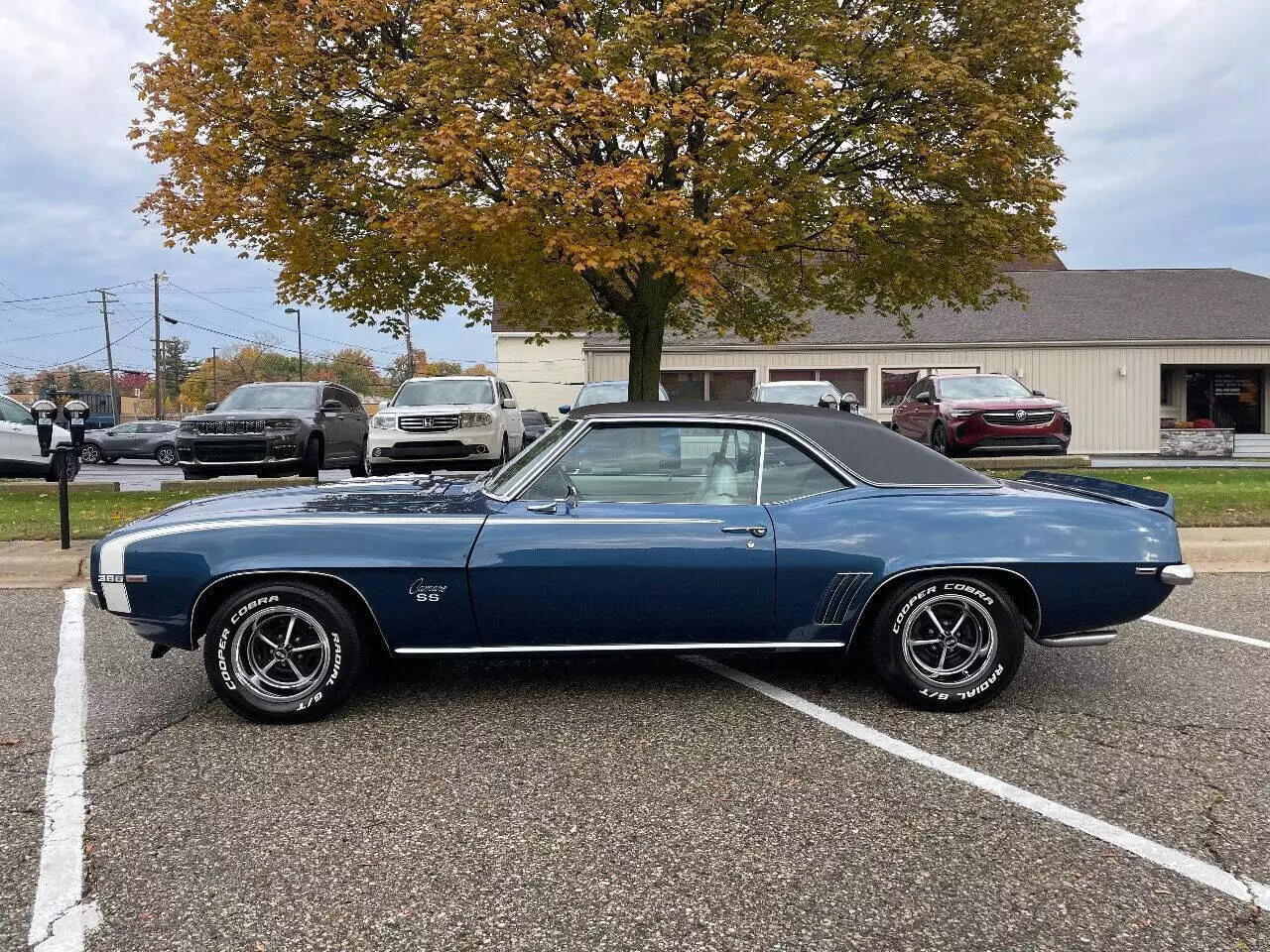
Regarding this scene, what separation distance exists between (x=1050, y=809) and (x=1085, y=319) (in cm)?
2743

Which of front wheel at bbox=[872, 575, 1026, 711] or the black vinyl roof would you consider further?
the black vinyl roof

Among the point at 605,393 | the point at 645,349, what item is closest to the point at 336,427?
the point at 645,349

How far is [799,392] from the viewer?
16688 mm

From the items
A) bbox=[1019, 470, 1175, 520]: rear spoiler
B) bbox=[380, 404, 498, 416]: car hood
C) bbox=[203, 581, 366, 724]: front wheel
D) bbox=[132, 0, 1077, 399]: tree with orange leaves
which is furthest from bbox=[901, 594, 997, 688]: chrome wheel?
bbox=[380, 404, 498, 416]: car hood

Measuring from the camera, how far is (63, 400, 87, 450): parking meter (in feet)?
26.2

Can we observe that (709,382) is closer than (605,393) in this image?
No

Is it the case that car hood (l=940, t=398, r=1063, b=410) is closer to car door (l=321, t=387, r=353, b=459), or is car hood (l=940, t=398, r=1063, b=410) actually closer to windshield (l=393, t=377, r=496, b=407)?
windshield (l=393, t=377, r=496, b=407)

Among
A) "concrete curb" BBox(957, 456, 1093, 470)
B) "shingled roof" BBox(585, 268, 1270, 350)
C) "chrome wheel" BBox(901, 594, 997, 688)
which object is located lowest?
"chrome wheel" BBox(901, 594, 997, 688)

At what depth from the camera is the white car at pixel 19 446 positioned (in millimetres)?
13953

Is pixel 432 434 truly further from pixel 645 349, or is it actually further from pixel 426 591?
pixel 426 591

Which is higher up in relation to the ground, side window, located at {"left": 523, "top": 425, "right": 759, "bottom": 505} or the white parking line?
side window, located at {"left": 523, "top": 425, "right": 759, "bottom": 505}

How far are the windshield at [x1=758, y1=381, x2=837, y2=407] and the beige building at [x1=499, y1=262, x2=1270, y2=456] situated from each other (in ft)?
29.0

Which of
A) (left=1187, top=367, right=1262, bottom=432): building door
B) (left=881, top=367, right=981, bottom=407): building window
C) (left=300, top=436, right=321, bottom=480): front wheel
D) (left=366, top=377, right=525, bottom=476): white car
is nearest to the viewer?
(left=300, top=436, right=321, bottom=480): front wheel

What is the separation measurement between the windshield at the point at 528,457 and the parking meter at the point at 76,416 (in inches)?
213
